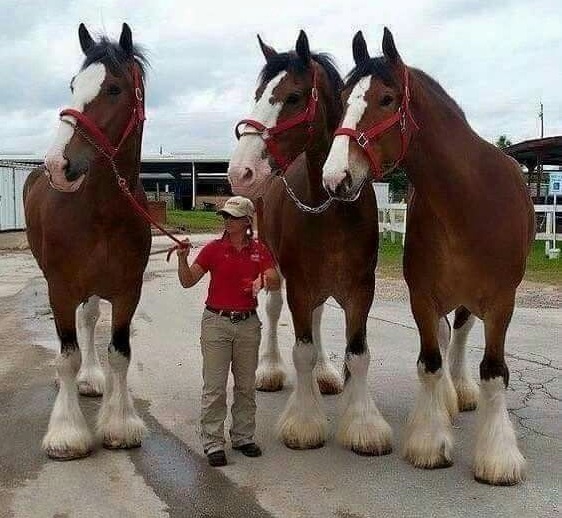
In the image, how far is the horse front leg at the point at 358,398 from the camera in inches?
171

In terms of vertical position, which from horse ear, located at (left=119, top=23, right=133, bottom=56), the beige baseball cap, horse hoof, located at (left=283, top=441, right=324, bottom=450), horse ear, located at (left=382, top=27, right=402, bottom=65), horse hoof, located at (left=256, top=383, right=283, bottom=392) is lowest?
horse hoof, located at (left=256, top=383, right=283, bottom=392)

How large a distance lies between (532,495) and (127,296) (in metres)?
2.60

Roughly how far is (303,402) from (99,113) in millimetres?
2181

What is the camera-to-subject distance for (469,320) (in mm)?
5496

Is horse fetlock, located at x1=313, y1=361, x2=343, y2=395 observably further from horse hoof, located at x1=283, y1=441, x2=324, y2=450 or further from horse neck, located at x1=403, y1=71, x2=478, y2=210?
horse neck, located at x1=403, y1=71, x2=478, y2=210

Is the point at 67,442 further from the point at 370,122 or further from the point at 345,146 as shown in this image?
the point at 370,122

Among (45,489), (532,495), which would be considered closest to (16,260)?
(45,489)

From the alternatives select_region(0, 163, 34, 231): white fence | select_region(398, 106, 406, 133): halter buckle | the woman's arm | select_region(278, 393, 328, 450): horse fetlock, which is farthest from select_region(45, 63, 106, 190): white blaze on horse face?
select_region(0, 163, 34, 231): white fence

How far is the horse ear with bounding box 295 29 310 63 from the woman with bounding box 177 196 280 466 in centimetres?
93

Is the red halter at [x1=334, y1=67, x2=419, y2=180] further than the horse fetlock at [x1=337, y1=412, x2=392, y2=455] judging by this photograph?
No

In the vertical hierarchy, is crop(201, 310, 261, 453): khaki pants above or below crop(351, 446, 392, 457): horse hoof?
above

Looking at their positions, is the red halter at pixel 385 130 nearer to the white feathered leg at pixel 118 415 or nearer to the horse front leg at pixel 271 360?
the white feathered leg at pixel 118 415

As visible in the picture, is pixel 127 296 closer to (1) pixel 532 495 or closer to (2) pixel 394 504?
(2) pixel 394 504

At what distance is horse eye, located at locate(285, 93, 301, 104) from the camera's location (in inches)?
161
